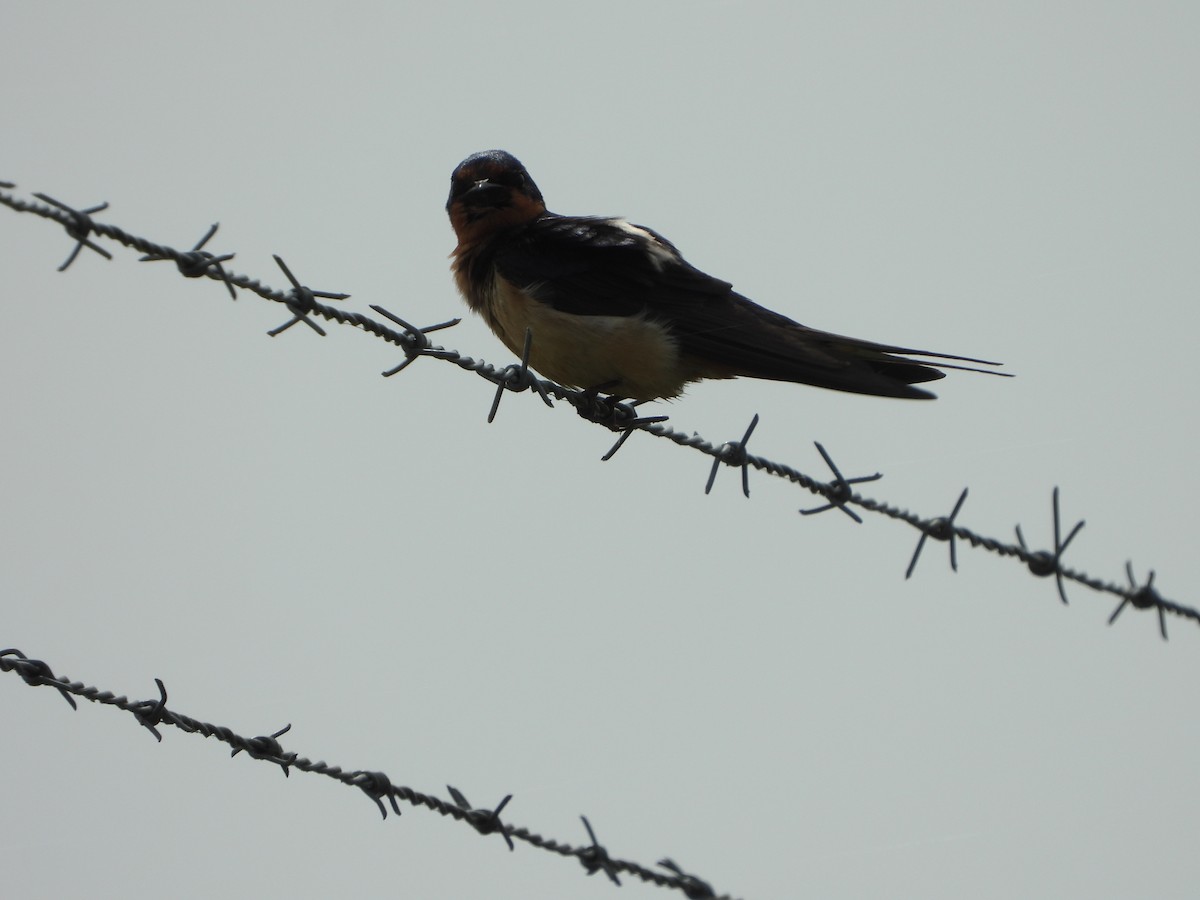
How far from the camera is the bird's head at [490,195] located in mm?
6043

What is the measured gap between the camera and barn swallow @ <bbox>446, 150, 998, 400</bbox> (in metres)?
4.93

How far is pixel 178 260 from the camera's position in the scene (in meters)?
2.63

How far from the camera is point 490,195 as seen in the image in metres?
6.10

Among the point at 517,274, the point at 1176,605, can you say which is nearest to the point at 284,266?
the point at 1176,605

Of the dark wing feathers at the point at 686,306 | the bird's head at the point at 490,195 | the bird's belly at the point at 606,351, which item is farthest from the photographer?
the bird's head at the point at 490,195

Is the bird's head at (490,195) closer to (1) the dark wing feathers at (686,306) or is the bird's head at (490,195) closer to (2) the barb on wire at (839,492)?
(1) the dark wing feathers at (686,306)

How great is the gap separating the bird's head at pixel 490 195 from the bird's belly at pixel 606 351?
0.90 m

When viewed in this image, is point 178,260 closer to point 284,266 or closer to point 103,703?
point 284,266

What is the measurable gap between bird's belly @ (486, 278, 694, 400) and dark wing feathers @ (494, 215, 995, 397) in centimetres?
7

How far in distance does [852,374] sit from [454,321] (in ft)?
7.09

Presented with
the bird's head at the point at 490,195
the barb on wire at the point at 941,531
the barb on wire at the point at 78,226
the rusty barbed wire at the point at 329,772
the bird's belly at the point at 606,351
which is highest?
the bird's head at the point at 490,195

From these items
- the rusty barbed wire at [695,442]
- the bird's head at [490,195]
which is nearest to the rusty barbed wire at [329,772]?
the rusty barbed wire at [695,442]

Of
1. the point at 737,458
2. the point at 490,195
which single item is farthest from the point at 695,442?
the point at 490,195

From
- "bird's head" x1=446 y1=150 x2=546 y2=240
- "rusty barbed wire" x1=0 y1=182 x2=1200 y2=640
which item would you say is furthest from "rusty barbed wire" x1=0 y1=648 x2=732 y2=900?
"bird's head" x1=446 y1=150 x2=546 y2=240
